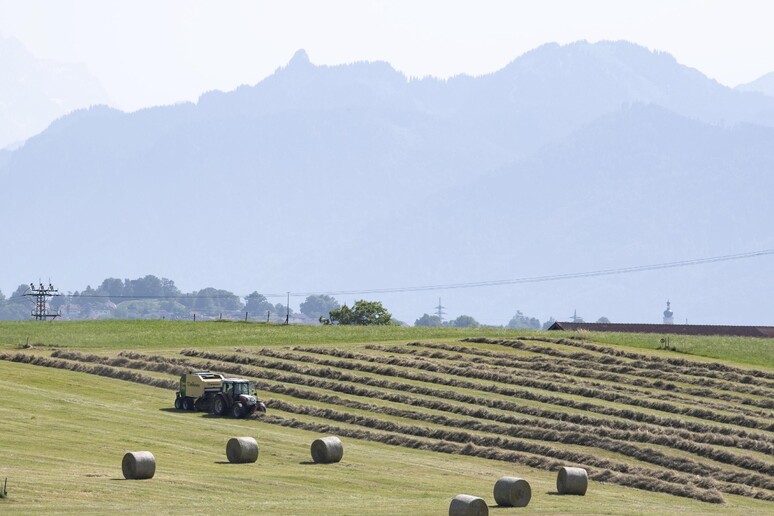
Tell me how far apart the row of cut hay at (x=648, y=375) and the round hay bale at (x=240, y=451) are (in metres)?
26.7

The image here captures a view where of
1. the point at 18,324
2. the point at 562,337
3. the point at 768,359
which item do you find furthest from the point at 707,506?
the point at 18,324

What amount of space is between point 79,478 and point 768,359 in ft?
176

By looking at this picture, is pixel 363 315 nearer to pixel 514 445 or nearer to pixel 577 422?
pixel 577 422

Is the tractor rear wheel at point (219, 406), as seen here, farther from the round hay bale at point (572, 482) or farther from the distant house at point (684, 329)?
the distant house at point (684, 329)

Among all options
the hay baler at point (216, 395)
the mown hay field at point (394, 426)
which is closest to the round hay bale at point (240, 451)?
the mown hay field at point (394, 426)

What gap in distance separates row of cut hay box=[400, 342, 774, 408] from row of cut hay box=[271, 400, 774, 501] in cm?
1543

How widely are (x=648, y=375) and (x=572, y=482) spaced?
102ft

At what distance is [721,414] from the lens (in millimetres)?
63125

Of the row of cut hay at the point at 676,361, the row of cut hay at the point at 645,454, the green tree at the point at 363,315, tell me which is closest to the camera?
the row of cut hay at the point at 645,454

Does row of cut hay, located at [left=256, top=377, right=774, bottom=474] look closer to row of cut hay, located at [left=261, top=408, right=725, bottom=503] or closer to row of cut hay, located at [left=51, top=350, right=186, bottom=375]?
row of cut hay, located at [left=261, top=408, right=725, bottom=503]

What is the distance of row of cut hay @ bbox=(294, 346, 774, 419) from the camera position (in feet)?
222

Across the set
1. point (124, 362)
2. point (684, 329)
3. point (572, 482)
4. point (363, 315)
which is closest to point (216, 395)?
point (124, 362)

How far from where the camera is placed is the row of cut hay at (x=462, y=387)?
60094 millimetres

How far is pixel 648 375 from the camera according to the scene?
76.8 meters
